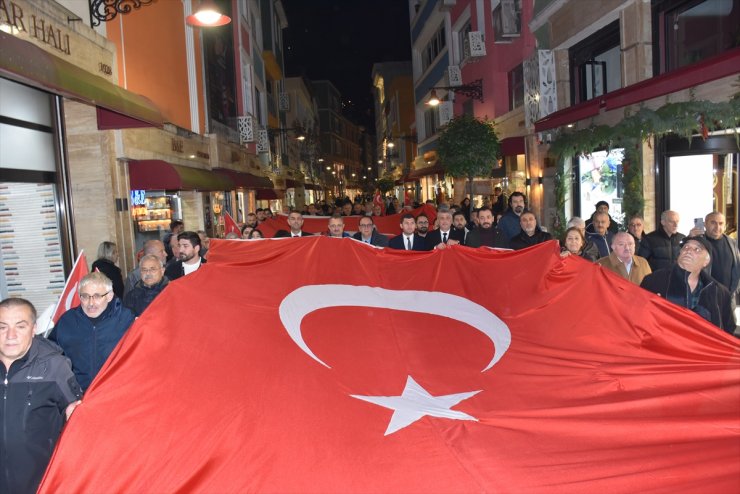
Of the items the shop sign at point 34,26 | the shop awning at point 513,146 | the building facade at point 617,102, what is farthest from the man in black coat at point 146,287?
the shop awning at point 513,146

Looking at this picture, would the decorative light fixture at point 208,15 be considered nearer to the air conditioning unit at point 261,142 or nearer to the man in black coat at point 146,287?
the man in black coat at point 146,287

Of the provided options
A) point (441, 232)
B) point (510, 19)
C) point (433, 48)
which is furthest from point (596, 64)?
point (433, 48)

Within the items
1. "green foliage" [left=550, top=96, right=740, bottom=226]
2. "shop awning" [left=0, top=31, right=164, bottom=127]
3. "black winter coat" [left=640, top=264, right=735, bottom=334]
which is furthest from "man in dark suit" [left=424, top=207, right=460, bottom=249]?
"shop awning" [left=0, top=31, right=164, bottom=127]

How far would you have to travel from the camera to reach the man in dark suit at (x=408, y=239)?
9812 millimetres

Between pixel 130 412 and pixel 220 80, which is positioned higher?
pixel 220 80

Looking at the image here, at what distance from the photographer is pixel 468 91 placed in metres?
27.0

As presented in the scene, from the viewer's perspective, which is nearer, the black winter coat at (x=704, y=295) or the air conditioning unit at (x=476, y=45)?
the black winter coat at (x=704, y=295)

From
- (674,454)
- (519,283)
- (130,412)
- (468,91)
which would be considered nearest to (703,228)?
(519,283)

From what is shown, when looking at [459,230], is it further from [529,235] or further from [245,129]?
[245,129]

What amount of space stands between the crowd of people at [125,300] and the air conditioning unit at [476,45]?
15224 mm

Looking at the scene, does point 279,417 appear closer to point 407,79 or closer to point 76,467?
point 76,467

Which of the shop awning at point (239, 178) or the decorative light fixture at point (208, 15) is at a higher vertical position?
the decorative light fixture at point (208, 15)

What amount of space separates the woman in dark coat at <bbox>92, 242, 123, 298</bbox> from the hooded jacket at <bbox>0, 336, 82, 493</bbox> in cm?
399

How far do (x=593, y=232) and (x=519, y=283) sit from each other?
164 inches
